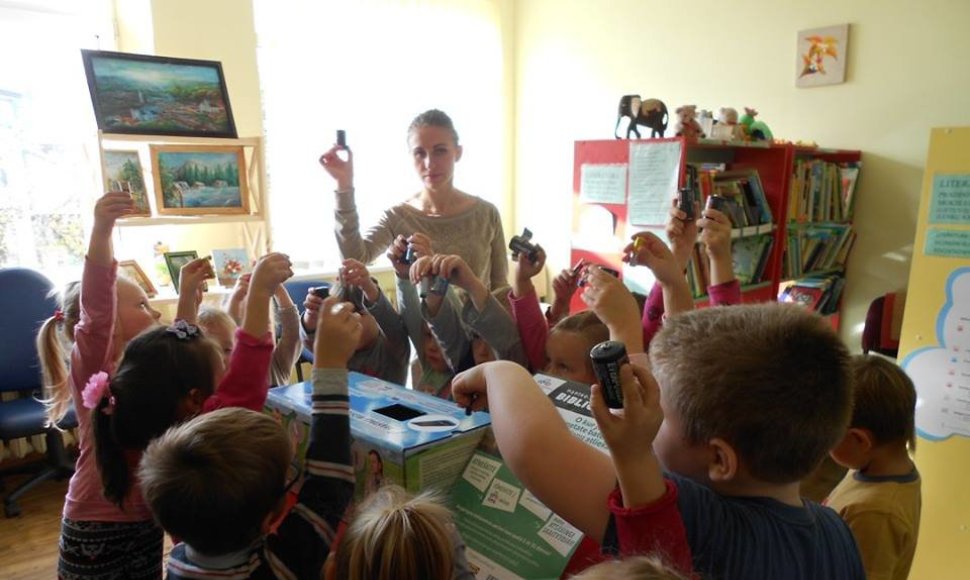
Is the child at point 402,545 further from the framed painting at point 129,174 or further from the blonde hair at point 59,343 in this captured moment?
the framed painting at point 129,174

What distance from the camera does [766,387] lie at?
632 mm

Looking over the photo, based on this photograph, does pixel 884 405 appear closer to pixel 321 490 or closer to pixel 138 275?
pixel 321 490

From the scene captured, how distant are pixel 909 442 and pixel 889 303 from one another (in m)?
2.15

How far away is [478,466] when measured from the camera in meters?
0.90

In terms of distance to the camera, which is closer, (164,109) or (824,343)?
(824,343)

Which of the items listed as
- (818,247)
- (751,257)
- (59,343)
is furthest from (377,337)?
(818,247)

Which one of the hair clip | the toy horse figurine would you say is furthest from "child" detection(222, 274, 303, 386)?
the toy horse figurine

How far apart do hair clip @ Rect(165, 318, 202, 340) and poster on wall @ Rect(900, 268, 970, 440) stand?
7.04 ft

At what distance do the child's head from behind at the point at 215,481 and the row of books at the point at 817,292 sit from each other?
2998 mm

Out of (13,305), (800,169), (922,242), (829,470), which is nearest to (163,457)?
(829,470)

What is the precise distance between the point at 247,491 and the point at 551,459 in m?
0.45

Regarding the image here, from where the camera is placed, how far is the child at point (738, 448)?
637 mm

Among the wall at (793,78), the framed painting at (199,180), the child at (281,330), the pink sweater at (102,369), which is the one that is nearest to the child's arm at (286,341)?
the child at (281,330)

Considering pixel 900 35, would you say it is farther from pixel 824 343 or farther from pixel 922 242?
pixel 824 343
